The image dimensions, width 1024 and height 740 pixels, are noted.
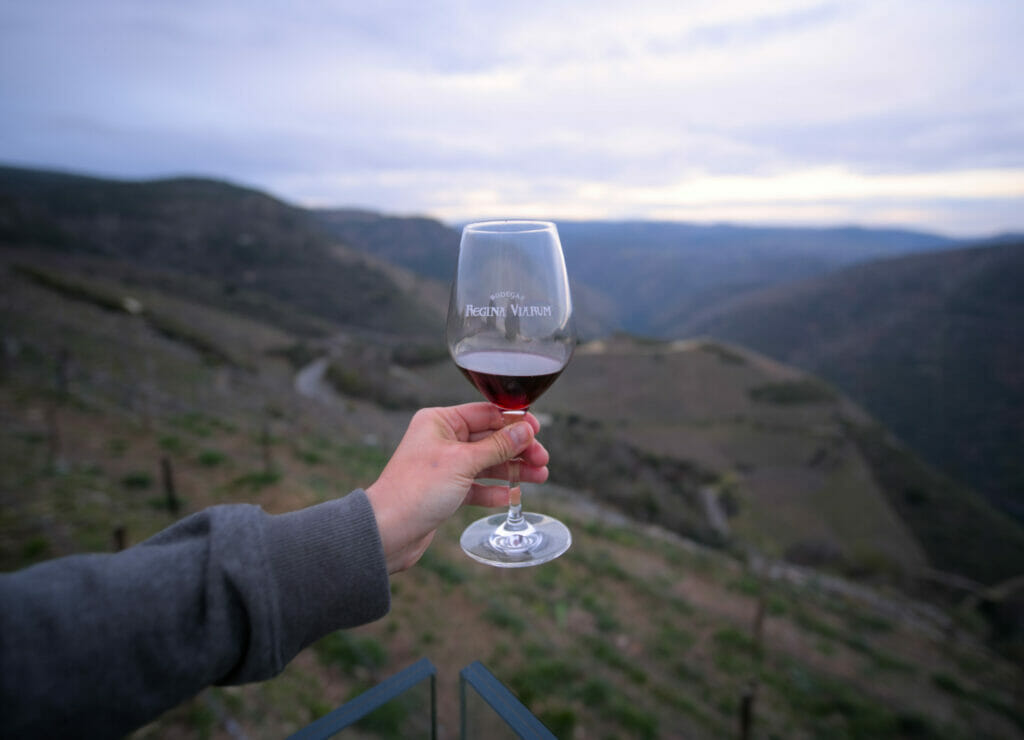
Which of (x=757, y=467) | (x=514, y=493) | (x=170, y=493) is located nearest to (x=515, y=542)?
(x=514, y=493)

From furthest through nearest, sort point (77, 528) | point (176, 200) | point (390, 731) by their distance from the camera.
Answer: point (176, 200) → point (77, 528) → point (390, 731)

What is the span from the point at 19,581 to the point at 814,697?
9195 millimetres

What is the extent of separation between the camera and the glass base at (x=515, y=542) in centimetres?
150

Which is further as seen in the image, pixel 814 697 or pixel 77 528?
pixel 814 697

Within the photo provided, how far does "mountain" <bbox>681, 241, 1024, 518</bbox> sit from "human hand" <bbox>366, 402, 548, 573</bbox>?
218 ft

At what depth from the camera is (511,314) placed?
1.44 metres

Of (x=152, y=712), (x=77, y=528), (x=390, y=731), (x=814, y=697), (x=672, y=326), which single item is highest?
(x=152, y=712)

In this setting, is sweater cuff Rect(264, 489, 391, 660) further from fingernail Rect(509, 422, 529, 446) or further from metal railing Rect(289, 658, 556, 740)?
fingernail Rect(509, 422, 529, 446)

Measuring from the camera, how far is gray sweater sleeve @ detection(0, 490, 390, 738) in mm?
826

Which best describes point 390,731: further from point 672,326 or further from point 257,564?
point 672,326

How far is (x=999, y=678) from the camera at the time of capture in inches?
463

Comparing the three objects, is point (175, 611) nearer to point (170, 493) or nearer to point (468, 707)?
point (468, 707)

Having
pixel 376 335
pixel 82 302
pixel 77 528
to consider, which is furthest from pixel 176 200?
pixel 77 528

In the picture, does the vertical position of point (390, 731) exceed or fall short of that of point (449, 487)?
it falls short
